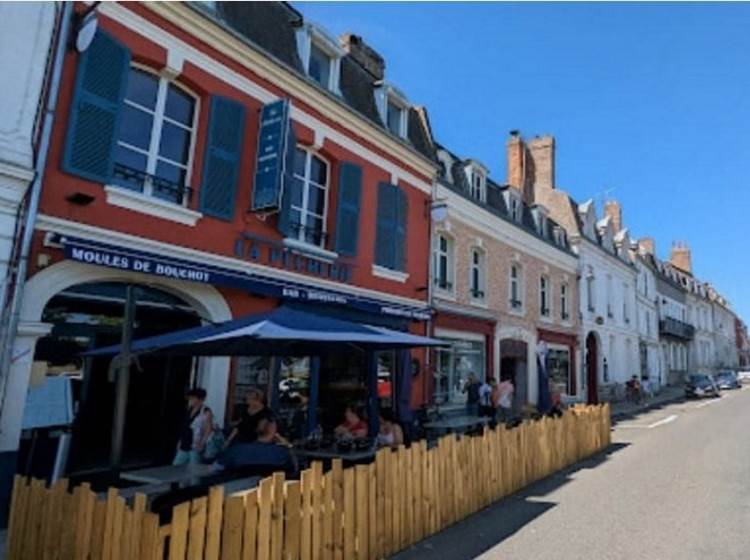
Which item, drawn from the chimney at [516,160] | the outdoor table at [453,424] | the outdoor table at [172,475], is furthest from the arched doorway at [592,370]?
the outdoor table at [172,475]

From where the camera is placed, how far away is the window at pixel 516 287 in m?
17.9

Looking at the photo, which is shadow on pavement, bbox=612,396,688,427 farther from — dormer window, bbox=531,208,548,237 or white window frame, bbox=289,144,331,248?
white window frame, bbox=289,144,331,248

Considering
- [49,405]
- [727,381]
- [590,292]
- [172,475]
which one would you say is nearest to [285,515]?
[172,475]

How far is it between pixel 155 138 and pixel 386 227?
18.4ft

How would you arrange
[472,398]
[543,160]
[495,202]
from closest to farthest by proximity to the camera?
1. [472,398]
2. [495,202]
3. [543,160]

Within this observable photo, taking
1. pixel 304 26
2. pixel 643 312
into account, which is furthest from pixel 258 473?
pixel 643 312

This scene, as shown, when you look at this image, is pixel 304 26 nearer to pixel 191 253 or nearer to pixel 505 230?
pixel 191 253

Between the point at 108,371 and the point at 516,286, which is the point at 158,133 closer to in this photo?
the point at 108,371

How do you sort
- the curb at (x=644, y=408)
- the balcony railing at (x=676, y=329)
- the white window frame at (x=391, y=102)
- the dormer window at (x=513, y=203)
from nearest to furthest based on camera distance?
1. the white window frame at (x=391, y=102)
2. the dormer window at (x=513, y=203)
3. the curb at (x=644, y=408)
4. the balcony railing at (x=676, y=329)

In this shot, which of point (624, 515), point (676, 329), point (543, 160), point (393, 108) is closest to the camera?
point (624, 515)

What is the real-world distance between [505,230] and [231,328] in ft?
44.0

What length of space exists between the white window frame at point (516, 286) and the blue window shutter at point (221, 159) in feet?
36.4

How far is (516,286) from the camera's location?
18281mm

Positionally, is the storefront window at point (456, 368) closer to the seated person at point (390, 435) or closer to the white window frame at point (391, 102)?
the white window frame at point (391, 102)
